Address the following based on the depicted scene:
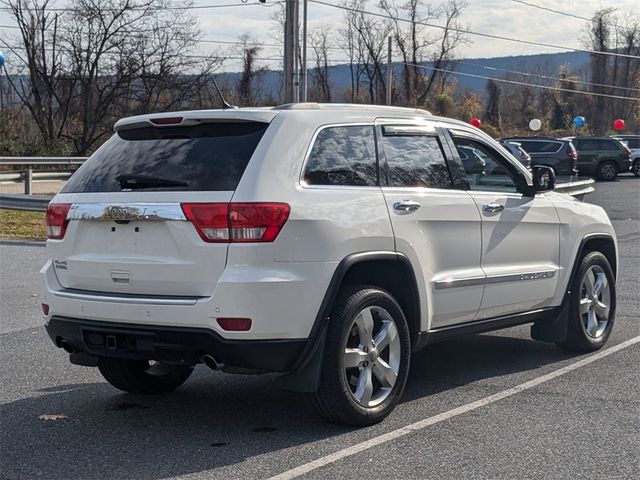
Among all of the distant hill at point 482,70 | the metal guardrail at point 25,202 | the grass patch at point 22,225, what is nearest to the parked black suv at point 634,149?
the distant hill at point 482,70

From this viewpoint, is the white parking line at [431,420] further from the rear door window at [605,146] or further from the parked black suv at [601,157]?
the rear door window at [605,146]

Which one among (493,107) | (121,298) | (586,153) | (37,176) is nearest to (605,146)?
(586,153)

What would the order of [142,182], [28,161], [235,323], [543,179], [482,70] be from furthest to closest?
[482,70] < [28,161] < [543,179] < [142,182] < [235,323]

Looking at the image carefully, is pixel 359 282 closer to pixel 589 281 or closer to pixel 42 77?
pixel 589 281

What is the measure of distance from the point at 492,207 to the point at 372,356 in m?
1.63

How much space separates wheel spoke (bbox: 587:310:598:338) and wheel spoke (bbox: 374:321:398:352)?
2557 mm

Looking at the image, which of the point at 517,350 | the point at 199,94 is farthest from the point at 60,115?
the point at 517,350

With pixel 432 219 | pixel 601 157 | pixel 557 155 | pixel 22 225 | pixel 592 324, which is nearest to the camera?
pixel 432 219

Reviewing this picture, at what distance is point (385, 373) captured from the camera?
5730 millimetres

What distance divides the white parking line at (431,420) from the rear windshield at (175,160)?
149 centimetres

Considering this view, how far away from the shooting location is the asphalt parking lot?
488 centimetres

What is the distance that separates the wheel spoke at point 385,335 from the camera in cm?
570

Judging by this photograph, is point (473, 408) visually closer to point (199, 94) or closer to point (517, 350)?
point (517, 350)

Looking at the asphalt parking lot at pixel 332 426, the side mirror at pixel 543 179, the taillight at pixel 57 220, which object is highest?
the side mirror at pixel 543 179
